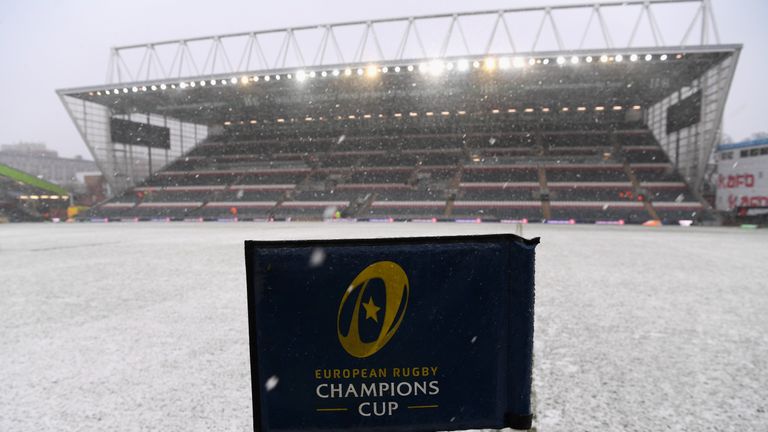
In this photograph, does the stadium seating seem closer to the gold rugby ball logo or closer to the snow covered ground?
the snow covered ground

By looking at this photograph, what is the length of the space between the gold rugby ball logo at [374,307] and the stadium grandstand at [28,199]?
43042 mm

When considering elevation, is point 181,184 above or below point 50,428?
above

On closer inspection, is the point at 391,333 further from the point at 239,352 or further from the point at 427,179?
the point at 427,179

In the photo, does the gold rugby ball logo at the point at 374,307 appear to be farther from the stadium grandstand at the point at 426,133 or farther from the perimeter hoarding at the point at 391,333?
the stadium grandstand at the point at 426,133

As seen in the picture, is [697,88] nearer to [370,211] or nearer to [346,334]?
[370,211]

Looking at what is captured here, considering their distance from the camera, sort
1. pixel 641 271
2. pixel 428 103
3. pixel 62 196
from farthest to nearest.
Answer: pixel 62 196, pixel 428 103, pixel 641 271

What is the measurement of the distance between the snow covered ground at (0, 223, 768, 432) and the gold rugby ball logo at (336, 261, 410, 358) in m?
1.26

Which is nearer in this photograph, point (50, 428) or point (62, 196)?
point (50, 428)

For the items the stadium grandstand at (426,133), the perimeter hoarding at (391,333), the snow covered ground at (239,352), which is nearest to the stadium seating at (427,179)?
the stadium grandstand at (426,133)

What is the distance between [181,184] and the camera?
4022 centimetres

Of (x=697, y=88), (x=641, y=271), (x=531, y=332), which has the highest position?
(x=697, y=88)

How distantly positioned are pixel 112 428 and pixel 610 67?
1312 inches

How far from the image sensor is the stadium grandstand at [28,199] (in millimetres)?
35188

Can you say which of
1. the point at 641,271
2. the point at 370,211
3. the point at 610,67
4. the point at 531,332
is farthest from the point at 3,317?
the point at 610,67
